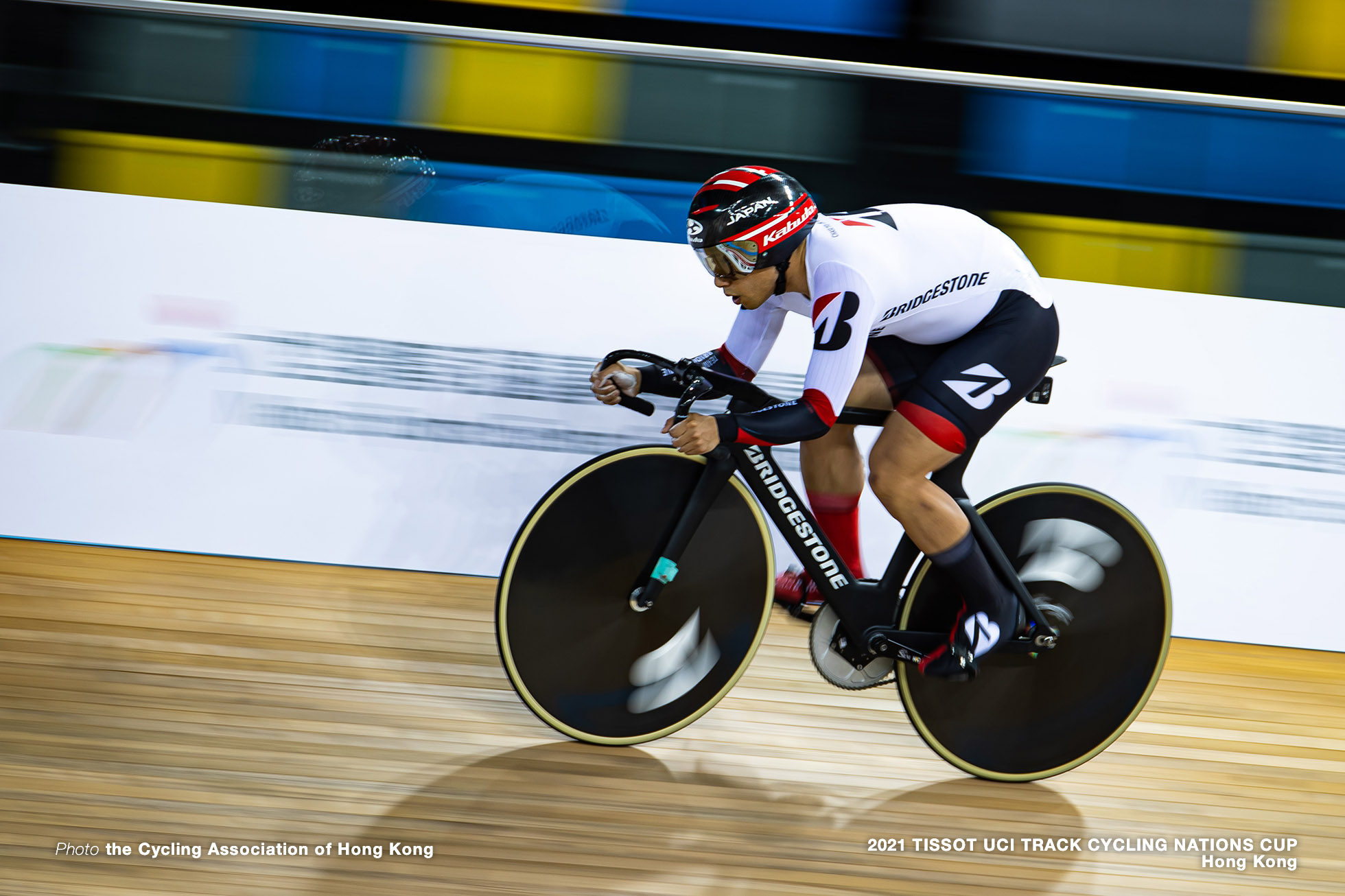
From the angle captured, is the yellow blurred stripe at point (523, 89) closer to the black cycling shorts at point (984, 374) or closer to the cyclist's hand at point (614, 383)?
the cyclist's hand at point (614, 383)

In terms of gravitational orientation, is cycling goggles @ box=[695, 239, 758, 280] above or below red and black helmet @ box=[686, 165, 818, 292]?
below

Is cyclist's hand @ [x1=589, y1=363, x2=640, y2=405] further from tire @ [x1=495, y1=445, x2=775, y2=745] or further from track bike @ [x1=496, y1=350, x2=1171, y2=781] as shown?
tire @ [x1=495, y1=445, x2=775, y2=745]

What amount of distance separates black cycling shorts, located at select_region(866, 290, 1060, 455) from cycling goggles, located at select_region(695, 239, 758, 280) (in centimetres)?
51

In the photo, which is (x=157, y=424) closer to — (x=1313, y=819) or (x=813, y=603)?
(x=813, y=603)

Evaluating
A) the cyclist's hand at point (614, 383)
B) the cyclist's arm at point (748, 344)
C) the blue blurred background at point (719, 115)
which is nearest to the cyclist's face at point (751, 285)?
the cyclist's arm at point (748, 344)

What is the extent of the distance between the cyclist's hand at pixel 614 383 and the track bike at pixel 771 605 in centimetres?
4

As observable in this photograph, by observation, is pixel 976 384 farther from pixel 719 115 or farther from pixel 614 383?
pixel 719 115

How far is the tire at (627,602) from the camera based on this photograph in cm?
247

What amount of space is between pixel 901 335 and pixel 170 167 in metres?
2.77

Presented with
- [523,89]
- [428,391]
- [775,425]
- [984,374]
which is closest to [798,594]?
[775,425]

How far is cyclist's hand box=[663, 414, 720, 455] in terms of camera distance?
2.26 meters

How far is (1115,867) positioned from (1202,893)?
0.18 meters

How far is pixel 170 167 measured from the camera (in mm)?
3699

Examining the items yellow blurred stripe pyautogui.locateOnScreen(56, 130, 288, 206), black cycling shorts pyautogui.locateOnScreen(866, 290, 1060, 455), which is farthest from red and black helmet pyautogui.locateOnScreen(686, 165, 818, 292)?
yellow blurred stripe pyautogui.locateOnScreen(56, 130, 288, 206)
